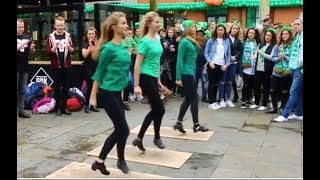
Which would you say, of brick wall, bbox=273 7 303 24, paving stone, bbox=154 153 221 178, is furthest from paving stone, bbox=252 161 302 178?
brick wall, bbox=273 7 303 24

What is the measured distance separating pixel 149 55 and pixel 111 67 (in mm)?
866

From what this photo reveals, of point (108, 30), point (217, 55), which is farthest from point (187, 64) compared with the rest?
point (217, 55)

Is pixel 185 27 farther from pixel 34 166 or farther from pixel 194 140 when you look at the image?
pixel 34 166

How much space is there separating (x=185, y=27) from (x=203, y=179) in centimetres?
270

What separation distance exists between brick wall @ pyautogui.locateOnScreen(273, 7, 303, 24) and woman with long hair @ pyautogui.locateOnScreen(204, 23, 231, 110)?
15.2 m

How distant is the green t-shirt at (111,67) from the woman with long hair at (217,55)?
470 centimetres

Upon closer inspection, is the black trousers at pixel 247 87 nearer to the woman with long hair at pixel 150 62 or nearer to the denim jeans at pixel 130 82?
the denim jeans at pixel 130 82

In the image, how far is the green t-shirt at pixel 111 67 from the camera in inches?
175

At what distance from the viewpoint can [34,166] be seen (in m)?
4.92

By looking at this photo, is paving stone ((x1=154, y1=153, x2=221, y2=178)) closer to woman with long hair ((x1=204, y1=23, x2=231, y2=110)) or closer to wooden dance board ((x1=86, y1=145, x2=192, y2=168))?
wooden dance board ((x1=86, y1=145, x2=192, y2=168))

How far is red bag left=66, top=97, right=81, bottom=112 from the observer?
841 centimetres

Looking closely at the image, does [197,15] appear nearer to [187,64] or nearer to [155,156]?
[187,64]

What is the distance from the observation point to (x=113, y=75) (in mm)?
4492
